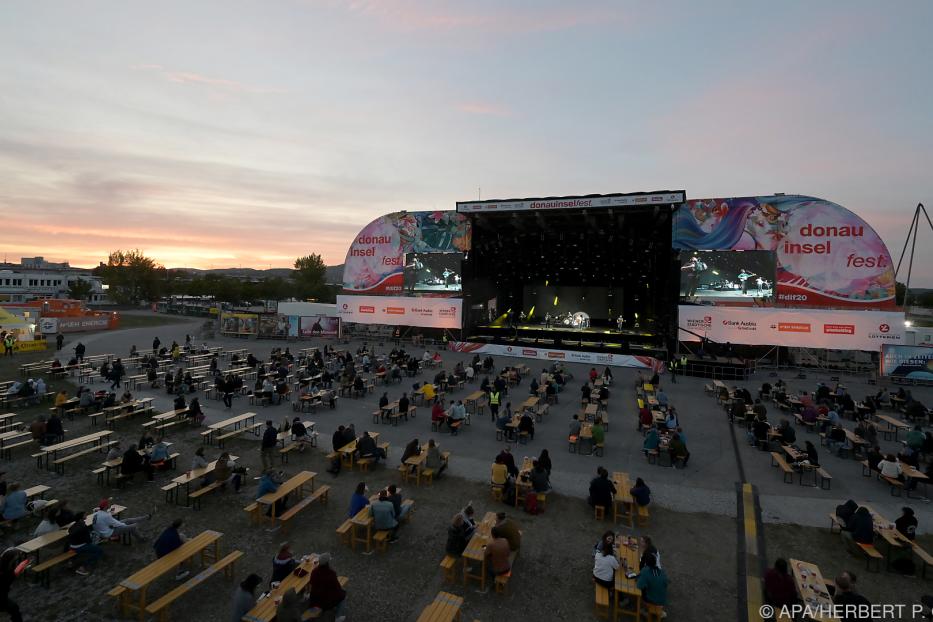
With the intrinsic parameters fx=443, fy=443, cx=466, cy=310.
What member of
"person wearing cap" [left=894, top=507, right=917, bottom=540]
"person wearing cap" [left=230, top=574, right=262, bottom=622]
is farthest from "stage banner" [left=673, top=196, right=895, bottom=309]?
"person wearing cap" [left=230, top=574, right=262, bottom=622]

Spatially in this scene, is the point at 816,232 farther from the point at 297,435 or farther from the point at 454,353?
the point at 297,435

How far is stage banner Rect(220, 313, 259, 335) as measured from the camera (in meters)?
35.8

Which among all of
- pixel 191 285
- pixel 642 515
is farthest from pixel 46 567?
pixel 191 285

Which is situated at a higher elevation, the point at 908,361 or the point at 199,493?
the point at 908,361

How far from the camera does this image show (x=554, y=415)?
16156 millimetres

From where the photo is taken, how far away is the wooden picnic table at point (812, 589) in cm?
565

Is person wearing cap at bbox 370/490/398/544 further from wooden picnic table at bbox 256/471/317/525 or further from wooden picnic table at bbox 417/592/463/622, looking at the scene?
wooden picnic table at bbox 256/471/317/525

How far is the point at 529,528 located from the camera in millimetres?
8312

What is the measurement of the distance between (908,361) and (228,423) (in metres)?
31.3

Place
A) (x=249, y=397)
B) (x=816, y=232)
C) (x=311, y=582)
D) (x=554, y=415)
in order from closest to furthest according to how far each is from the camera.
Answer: (x=311, y=582) → (x=554, y=415) → (x=249, y=397) → (x=816, y=232)

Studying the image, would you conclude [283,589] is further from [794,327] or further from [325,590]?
[794,327]

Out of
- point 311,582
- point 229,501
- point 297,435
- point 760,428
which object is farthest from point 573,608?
point 760,428

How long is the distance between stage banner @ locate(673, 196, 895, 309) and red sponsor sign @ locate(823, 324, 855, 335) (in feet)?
4.18

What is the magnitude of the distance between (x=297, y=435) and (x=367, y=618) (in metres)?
6.68
